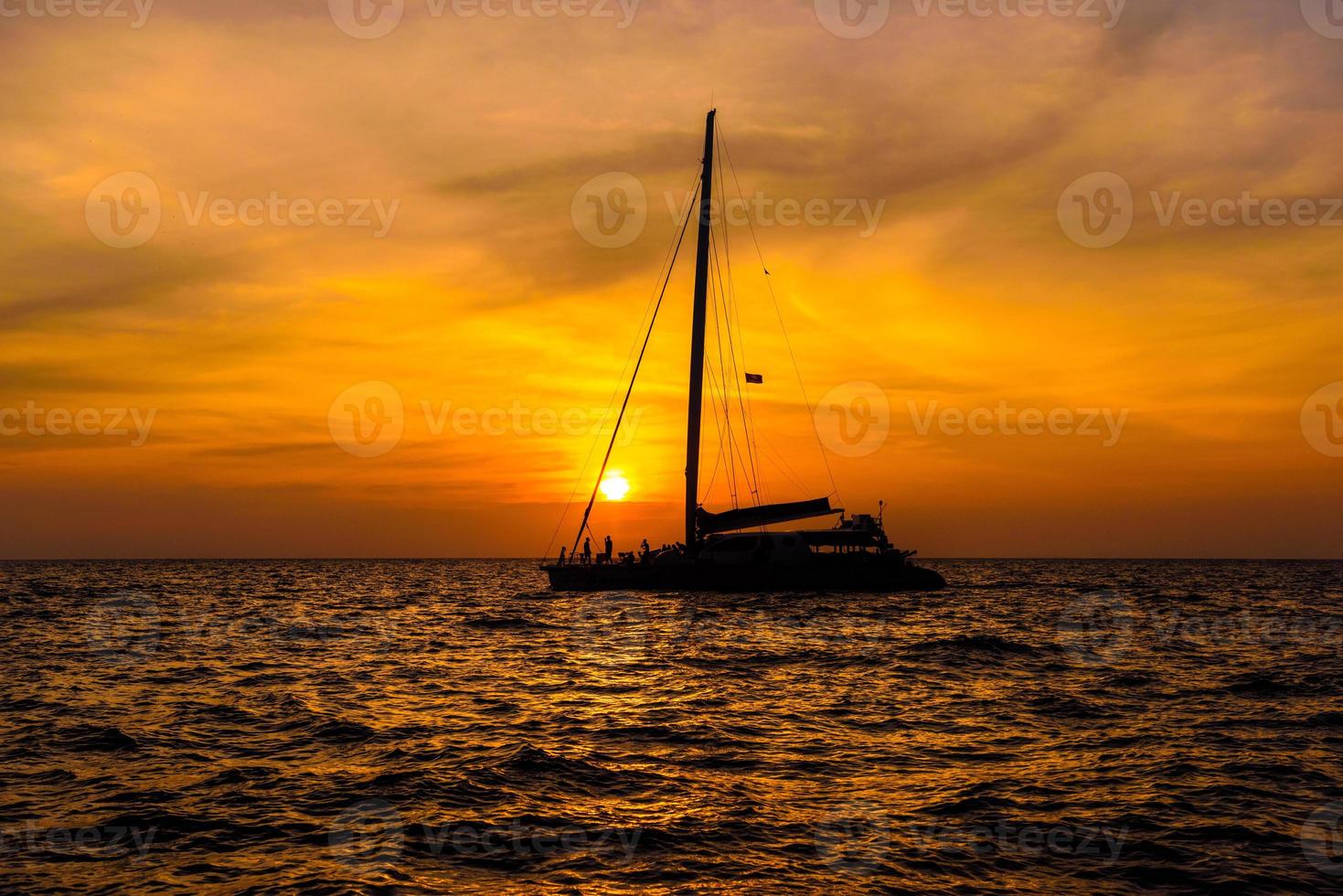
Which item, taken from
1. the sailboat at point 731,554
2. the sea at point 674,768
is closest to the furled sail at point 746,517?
the sailboat at point 731,554

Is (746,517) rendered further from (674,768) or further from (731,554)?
(674,768)

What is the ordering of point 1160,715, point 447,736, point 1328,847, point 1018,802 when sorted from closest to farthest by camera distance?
point 1328,847 < point 1018,802 < point 447,736 < point 1160,715

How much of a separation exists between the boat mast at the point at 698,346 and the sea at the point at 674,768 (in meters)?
16.8

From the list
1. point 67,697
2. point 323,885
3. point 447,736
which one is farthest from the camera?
point 67,697

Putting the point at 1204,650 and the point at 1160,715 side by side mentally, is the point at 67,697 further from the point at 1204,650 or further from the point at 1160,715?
the point at 1204,650

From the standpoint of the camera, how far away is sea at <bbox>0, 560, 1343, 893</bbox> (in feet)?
33.7

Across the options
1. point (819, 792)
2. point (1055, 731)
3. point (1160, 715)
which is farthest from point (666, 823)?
point (1160, 715)

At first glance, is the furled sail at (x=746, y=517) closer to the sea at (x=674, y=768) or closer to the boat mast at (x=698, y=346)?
the boat mast at (x=698, y=346)

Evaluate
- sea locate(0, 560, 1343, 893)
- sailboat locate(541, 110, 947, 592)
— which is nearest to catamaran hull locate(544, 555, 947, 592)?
sailboat locate(541, 110, 947, 592)

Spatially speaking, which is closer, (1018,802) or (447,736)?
(1018,802)

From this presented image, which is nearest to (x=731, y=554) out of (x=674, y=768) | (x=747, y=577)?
(x=747, y=577)

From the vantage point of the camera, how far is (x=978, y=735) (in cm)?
1680

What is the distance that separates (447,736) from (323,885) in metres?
7.07

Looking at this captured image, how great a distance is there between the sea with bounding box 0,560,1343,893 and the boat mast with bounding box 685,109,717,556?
55.2 ft
